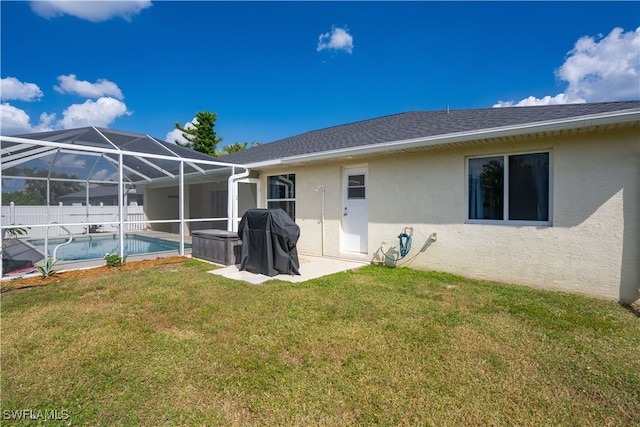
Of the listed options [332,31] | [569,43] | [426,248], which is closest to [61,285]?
[426,248]

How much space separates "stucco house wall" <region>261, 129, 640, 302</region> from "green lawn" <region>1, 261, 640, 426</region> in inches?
20.7

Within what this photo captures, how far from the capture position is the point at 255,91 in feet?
61.2

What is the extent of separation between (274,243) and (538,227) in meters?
4.88

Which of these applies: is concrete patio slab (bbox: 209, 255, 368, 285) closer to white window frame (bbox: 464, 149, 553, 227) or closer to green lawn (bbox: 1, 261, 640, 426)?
green lawn (bbox: 1, 261, 640, 426)

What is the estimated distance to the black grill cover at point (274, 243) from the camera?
6.13m

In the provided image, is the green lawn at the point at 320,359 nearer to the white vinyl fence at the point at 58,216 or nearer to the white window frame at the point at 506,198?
the white window frame at the point at 506,198

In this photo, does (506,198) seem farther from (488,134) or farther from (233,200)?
(233,200)

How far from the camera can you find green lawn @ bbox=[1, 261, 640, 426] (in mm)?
2123

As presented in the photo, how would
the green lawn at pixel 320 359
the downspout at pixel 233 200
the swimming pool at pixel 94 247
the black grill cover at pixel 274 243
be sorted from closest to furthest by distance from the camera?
the green lawn at pixel 320 359 < the black grill cover at pixel 274 243 < the swimming pool at pixel 94 247 < the downspout at pixel 233 200

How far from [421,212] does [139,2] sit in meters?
10.1

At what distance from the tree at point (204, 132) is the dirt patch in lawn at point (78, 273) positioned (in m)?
21.3

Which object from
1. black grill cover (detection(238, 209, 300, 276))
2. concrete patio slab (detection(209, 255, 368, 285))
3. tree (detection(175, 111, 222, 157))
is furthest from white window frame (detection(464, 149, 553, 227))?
tree (detection(175, 111, 222, 157))

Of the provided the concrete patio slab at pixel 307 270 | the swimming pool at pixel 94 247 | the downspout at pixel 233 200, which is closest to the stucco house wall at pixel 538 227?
the concrete patio slab at pixel 307 270

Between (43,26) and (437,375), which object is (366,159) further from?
(43,26)
